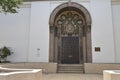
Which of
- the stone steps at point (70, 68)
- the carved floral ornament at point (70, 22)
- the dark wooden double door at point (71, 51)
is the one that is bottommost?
the stone steps at point (70, 68)

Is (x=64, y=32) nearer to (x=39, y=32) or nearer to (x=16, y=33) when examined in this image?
(x=39, y=32)

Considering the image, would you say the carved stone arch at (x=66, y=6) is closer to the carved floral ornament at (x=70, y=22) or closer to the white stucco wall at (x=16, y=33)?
the carved floral ornament at (x=70, y=22)

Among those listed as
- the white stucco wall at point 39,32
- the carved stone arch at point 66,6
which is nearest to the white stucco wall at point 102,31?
the carved stone arch at point 66,6

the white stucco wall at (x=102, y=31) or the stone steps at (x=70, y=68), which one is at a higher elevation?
the white stucco wall at (x=102, y=31)

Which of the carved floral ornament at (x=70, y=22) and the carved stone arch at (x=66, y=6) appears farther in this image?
the carved floral ornament at (x=70, y=22)

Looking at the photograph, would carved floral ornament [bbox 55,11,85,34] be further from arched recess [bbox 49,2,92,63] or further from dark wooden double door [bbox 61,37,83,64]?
dark wooden double door [bbox 61,37,83,64]

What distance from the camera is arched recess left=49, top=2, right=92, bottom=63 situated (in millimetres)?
16484

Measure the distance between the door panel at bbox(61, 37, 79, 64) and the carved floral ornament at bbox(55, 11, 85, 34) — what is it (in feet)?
2.78

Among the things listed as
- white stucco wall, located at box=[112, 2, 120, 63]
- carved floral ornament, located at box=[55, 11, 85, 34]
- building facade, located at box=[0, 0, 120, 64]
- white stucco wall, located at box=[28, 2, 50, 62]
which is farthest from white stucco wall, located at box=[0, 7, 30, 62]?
white stucco wall, located at box=[112, 2, 120, 63]

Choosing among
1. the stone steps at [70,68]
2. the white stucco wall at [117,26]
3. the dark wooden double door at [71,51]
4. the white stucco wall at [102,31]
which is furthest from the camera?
the dark wooden double door at [71,51]

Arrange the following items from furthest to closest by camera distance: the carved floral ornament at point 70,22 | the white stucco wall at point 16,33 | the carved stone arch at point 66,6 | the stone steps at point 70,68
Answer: the carved floral ornament at point 70,22 → the white stucco wall at point 16,33 → the carved stone arch at point 66,6 → the stone steps at point 70,68

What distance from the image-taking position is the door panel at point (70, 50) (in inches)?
680

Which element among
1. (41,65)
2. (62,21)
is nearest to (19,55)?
(41,65)

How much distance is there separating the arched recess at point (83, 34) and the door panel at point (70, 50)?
0.62m
